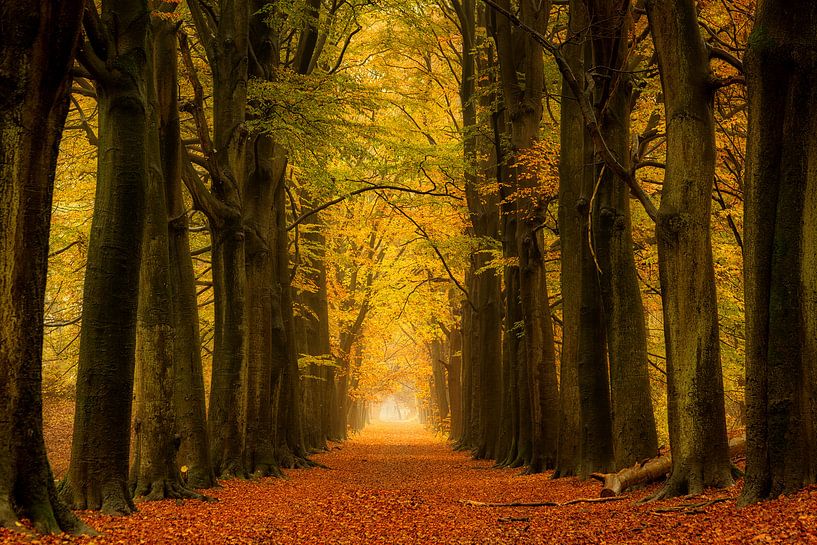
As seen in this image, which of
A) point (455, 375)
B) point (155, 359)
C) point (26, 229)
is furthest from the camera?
point (455, 375)

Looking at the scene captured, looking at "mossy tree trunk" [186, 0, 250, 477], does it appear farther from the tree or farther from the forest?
the tree

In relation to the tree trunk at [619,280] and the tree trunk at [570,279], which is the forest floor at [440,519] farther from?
the tree trunk at [619,280]

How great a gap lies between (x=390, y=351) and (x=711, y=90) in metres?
62.1

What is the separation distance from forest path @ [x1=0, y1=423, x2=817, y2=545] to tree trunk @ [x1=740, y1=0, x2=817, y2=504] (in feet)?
1.57

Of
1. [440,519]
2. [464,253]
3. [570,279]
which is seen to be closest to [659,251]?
[440,519]

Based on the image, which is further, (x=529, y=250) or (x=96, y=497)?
(x=529, y=250)

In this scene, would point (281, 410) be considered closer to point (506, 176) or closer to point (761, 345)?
point (506, 176)

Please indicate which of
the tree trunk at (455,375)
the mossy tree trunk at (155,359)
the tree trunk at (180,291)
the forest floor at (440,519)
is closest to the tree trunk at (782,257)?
the forest floor at (440,519)

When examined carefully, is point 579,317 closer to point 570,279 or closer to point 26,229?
point 570,279

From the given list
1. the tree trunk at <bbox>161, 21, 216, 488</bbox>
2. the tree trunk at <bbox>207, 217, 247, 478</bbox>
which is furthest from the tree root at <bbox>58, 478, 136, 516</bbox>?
the tree trunk at <bbox>207, 217, 247, 478</bbox>

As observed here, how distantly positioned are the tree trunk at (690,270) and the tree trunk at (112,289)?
5.93 m

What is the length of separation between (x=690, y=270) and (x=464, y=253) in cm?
1472

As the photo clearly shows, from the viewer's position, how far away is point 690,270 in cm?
837

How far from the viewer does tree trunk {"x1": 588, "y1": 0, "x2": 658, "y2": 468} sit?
35.2 ft
